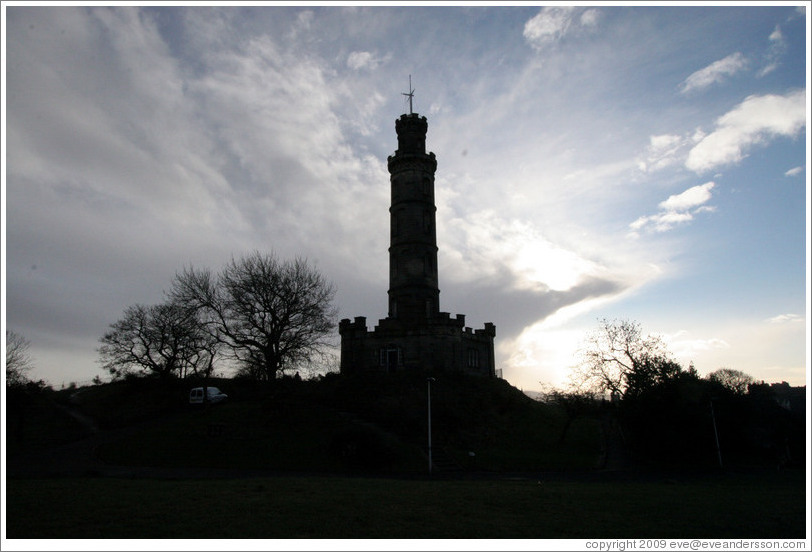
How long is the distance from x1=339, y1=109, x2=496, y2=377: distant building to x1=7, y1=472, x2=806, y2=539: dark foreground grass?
29.4m

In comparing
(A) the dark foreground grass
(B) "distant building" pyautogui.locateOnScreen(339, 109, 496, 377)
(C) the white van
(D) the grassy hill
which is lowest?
(A) the dark foreground grass

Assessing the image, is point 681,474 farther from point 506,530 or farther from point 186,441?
point 186,441

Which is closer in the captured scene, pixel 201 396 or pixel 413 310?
pixel 201 396

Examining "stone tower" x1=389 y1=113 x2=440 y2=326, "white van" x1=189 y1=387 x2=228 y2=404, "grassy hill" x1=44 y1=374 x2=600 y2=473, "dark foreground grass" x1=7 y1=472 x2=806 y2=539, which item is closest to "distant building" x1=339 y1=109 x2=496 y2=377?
"stone tower" x1=389 y1=113 x2=440 y2=326

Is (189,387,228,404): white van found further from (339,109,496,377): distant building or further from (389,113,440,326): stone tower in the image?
(389,113,440,326): stone tower

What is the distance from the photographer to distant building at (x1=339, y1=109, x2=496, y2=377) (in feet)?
157

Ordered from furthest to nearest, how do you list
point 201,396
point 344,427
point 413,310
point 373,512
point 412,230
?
point 412,230
point 413,310
point 201,396
point 344,427
point 373,512

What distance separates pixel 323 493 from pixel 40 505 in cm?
720

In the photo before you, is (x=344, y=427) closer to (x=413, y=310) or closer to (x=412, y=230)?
(x=413, y=310)

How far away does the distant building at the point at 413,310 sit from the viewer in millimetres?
47938

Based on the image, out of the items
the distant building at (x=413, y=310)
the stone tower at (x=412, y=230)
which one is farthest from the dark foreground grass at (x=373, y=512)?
the stone tower at (x=412, y=230)

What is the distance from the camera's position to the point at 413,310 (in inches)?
1948

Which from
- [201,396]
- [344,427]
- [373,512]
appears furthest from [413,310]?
[373,512]

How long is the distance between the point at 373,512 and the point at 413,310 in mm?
36599
